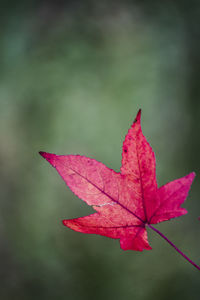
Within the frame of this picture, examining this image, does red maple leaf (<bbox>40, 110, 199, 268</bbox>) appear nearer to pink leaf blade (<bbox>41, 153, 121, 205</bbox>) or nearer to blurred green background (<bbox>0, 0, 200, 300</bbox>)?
pink leaf blade (<bbox>41, 153, 121, 205</bbox>)

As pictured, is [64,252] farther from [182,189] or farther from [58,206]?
[182,189]

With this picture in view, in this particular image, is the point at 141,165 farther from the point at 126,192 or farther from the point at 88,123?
the point at 88,123

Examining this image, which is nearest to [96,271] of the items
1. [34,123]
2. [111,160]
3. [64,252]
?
[64,252]

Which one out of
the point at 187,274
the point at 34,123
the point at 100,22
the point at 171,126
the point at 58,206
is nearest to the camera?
the point at 187,274

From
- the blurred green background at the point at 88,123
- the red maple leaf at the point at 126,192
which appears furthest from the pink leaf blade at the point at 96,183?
the blurred green background at the point at 88,123

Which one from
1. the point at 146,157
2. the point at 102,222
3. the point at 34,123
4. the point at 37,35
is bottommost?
the point at 102,222

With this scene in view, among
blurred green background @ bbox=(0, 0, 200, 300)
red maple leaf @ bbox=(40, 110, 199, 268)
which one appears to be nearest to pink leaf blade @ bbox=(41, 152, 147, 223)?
red maple leaf @ bbox=(40, 110, 199, 268)
